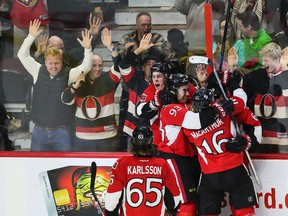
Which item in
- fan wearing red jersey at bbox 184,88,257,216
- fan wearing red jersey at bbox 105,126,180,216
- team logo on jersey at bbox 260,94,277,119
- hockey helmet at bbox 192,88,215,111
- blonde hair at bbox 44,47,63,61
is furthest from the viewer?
blonde hair at bbox 44,47,63,61

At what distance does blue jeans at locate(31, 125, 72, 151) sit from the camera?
7.74 metres

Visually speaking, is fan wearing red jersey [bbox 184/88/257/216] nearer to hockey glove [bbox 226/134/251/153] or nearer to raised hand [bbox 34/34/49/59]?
hockey glove [bbox 226/134/251/153]

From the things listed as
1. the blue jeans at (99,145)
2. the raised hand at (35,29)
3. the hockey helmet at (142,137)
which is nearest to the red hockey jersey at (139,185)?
the hockey helmet at (142,137)

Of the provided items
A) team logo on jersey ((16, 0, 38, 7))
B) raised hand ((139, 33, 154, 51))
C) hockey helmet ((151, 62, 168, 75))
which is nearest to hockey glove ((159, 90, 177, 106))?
hockey helmet ((151, 62, 168, 75))

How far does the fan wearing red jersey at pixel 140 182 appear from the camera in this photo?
638 centimetres

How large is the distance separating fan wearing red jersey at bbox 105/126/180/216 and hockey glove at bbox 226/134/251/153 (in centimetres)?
80

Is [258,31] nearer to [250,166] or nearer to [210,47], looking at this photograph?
[210,47]

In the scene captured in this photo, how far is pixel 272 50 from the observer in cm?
743

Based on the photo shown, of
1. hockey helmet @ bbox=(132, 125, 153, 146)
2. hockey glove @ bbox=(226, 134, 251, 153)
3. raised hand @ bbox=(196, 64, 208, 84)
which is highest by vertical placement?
raised hand @ bbox=(196, 64, 208, 84)

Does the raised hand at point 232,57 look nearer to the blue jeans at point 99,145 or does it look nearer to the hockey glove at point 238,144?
the hockey glove at point 238,144

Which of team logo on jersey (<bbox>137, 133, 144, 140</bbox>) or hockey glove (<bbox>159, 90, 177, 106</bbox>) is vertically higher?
hockey glove (<bbox>159, 90, 177, 106</bbox>)

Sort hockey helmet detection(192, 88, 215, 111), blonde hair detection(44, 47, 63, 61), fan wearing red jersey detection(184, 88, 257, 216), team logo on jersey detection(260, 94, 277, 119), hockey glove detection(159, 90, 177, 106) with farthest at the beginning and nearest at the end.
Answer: blonde hair detection(44, 47, 63, 61) < team logo on jersey detection(260, 94, 277, 119) < hockey glove detection(159, 90, 177, 106) < fan wearing red jersey detection(184, 88, 257, 216) < hockey helmet detection(192, 88, 215, 111)

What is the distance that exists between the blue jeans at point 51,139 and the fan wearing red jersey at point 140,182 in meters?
1.40

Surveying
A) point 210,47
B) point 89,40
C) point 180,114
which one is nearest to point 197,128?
point 180,114
